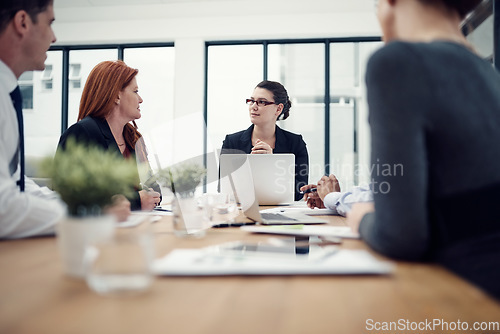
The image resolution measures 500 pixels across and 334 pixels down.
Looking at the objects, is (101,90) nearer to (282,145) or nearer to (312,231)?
(282,145)

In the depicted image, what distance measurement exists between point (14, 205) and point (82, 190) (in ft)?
1.37

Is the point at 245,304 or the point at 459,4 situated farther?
the point at 459,4

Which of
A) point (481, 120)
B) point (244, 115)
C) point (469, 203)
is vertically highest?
point (244, 115)

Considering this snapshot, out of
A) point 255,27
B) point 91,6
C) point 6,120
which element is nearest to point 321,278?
point 6,120

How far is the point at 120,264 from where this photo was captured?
60cm

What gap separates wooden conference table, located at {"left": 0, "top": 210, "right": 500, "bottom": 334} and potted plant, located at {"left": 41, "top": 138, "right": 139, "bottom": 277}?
0.21 ft

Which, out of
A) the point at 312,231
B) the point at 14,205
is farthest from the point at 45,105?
the point at 312,231

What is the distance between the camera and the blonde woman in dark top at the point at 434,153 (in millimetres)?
746

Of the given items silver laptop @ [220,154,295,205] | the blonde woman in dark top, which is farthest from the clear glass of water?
silver laptop @ [220,154,295,205]

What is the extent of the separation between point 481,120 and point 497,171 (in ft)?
0.34

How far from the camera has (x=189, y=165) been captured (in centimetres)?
113

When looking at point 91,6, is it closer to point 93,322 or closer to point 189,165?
point 189,165

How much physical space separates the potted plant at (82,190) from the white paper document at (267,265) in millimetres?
127

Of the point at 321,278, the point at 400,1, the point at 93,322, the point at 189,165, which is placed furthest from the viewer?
the point at 189,165
